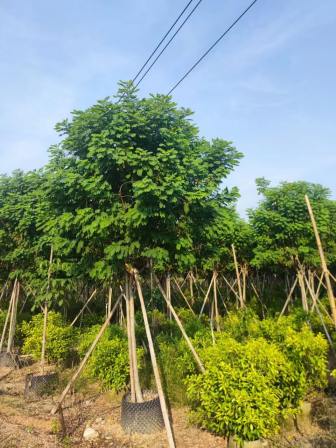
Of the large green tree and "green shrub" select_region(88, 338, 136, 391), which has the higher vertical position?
the large green tree

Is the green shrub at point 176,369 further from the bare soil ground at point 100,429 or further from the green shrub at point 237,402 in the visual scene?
the green shrub at point 237,402

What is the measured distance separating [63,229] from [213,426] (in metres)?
3.86

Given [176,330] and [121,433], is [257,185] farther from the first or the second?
[121,433]

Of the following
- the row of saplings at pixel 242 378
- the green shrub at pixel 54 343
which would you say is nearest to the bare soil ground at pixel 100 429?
the row of saplings at pixel 242 378

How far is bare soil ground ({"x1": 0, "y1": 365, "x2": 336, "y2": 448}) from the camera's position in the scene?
4.77 m

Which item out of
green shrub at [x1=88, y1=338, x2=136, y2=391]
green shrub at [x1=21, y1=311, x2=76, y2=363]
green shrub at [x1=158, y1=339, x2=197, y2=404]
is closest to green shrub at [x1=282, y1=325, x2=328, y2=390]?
green shrub at [x1=158, y1=339, x2=197, y2=404]

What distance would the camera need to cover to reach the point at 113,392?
6.84 meters

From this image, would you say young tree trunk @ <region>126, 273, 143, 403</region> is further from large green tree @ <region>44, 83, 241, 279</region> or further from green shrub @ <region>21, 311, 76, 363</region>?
green shrub @ <region>21, 311, 76, 363</region>

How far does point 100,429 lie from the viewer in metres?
5.50

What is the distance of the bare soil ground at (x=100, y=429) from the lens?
15.6 feet

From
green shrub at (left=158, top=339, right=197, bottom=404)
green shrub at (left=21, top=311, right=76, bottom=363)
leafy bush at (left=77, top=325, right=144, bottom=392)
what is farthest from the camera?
green shrub at (left=21, top=311, right=76, bottom=363)

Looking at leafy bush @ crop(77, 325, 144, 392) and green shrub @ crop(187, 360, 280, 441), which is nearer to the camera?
green shrub @ crop(187, 360, 280, 441)

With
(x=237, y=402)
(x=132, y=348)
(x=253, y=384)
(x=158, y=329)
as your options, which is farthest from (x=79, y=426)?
(x=158, y=329)

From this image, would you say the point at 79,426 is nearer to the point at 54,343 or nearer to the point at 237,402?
the point at 237,402
